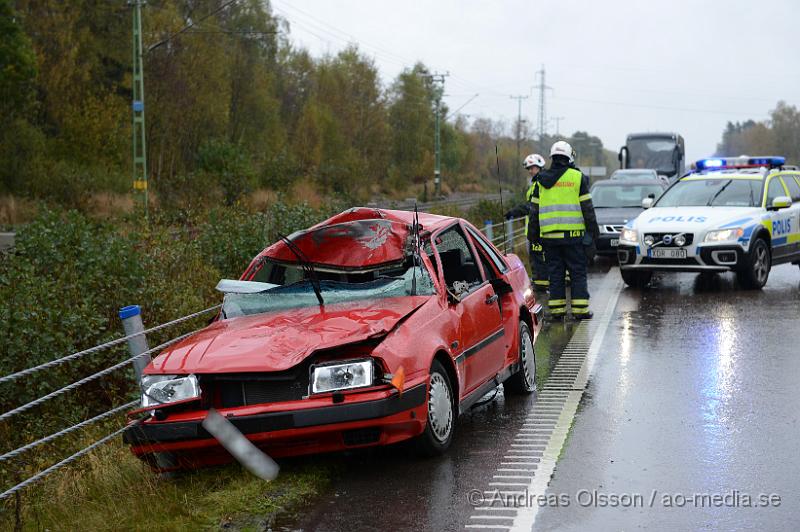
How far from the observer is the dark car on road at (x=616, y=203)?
1934 cm

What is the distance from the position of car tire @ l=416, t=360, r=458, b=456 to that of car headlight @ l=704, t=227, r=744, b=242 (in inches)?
365

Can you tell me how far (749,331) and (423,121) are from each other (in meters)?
76.6

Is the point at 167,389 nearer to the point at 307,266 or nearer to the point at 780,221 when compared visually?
the point at 307,266

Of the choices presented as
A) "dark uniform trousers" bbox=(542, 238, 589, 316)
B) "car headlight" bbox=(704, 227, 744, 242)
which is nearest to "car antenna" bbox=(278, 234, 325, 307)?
"dark uniform trousers" bbox=(542, 238, 589, 316)

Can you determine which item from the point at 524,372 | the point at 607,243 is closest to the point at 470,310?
the point at 524,372

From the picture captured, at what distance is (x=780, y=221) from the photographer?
52.3 ft

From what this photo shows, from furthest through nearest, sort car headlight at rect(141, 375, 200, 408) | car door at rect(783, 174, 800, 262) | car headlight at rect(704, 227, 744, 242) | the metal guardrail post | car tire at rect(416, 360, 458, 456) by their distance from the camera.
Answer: car door at rect(783, 174, 800, 262) < car headlight at rect(704, 227, 744, 242) < the metal guardrail post < car tire at rect(416, 360, 458, 456) < car headlight at rect(141, 375, 200, 408)

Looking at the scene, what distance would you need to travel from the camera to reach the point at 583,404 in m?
8.02

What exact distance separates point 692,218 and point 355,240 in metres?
8.90

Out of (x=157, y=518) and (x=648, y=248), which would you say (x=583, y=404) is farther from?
(x=648, y=248)

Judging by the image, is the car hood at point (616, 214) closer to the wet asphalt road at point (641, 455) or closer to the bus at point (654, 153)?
the wet asphalt road at point (641, 455)

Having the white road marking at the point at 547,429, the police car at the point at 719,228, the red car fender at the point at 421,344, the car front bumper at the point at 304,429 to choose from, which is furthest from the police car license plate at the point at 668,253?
the car front bumper at the point at 304,429

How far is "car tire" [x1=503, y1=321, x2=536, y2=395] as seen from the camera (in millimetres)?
8367

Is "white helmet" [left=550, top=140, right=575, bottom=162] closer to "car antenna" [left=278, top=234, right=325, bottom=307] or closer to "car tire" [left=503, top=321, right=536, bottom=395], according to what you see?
"car tire" [left=503, top=321, right=536, bottom=395]
